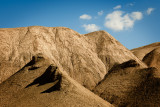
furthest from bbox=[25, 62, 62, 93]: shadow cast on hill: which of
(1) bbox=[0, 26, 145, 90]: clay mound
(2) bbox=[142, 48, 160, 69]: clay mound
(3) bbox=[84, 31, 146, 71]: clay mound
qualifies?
(2) bbox=[142, 48, 160, 69]: clay mound

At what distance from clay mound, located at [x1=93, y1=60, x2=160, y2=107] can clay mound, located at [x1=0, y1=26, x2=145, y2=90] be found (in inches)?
295

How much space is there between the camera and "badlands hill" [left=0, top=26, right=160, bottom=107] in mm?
8820

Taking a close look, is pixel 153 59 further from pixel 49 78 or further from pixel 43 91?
pixel 43 91

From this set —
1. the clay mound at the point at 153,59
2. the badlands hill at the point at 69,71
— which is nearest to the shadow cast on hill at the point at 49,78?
the badlands hill at the point at 69,71

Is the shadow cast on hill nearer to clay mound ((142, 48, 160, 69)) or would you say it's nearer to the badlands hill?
the badlands hill

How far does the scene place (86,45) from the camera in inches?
1101

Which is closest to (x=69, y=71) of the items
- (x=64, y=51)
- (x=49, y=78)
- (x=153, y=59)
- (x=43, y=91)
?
(x=64, y=51)

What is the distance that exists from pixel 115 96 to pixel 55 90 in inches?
172

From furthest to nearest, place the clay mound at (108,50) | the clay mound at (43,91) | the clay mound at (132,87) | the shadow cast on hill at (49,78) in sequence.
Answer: the clay mound at (108,50) → the shadow cast on hill at (49,78) → the clay mound at (132,87) → the clay mound at (43,91)

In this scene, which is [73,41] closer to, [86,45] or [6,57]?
[86,45]

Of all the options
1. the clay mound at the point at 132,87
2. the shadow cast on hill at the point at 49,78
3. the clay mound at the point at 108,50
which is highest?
the clay mound at the point at 108,50

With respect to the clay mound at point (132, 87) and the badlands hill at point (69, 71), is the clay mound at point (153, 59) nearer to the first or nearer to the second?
the badlands hill at point (69, 71)

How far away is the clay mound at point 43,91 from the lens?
7.95 metres

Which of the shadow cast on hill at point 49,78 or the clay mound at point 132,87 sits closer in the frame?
the clay mound at point 132,87
